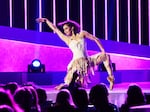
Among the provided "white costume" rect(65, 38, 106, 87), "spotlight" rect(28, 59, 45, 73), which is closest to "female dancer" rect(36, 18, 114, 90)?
"white costume" rect(65, 38, 106, 87)

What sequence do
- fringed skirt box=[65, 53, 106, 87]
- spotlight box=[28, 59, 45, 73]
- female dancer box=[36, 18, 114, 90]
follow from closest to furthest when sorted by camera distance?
female dancer box=[36, 18, 114, 90] → fringed skirt box=[65, 53, 106, 87] → spotlight box=[28, 59, 45, 73]

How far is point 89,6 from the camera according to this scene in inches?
408

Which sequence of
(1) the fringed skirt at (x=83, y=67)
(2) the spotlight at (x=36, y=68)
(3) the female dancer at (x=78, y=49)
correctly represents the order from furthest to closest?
(2) the spotlight at (x=36, y=68)
(1) the fringed skirt at (x=83, y=67)
(3) the female dancer at (x=78, y=49)

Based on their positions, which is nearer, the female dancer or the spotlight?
the female dancer

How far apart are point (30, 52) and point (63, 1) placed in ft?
4.57

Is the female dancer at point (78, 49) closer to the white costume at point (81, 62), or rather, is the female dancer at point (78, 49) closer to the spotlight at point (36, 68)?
the white costume at point (81, 62)

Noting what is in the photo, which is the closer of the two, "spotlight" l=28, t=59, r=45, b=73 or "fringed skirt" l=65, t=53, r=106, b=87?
"fringed skirt" l=65, t=53, r=106, b=87

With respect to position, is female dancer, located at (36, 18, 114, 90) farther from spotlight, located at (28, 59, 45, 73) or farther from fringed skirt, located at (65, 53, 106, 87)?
spotlight, located at (28, 59, 45, 73)

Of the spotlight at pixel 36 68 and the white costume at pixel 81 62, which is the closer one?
the white costume at pixel 81 62

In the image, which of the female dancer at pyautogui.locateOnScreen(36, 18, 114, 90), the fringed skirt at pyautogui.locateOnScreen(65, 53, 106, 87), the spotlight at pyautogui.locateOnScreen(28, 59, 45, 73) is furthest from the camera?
the spotlight at pyautogui.locateOnScreen(28, 59, 45, 73)

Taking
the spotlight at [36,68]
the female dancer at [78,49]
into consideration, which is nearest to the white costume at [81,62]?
the female dancer at [78,49]

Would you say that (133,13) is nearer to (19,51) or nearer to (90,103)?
(19,51)

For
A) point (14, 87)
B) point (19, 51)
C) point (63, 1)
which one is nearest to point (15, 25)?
point (19, 51)

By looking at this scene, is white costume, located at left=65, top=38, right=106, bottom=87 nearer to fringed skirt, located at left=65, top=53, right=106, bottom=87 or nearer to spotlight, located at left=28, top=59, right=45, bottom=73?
fringed skirt, located at left=65, top=53, right=106, bottom=87
